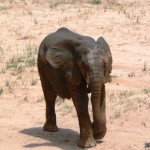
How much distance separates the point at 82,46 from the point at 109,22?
29.8 ft

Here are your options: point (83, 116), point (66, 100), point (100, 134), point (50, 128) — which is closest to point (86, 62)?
point (83, 116)

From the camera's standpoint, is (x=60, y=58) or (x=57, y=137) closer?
(x=60, y=58)

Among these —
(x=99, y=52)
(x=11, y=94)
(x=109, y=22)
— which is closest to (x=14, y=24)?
(x=109, y=22)

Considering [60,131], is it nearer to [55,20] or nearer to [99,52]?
[99,52]

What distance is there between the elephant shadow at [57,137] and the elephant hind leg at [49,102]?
9 cm

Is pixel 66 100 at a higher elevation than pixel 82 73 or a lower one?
lower

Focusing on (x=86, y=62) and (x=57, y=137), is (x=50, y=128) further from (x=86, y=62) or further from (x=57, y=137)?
(x=86, y=62)

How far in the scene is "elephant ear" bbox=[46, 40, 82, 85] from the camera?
6688mm

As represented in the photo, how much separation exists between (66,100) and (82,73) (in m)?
2.85

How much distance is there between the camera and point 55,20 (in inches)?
626

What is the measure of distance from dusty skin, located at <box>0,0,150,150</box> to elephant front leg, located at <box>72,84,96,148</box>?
0.16m

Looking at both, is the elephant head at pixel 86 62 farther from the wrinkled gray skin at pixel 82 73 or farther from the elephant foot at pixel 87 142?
the elephant foot at pixel 87 142

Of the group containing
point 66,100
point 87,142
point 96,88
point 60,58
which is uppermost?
point 60,58

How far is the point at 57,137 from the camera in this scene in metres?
7.55
